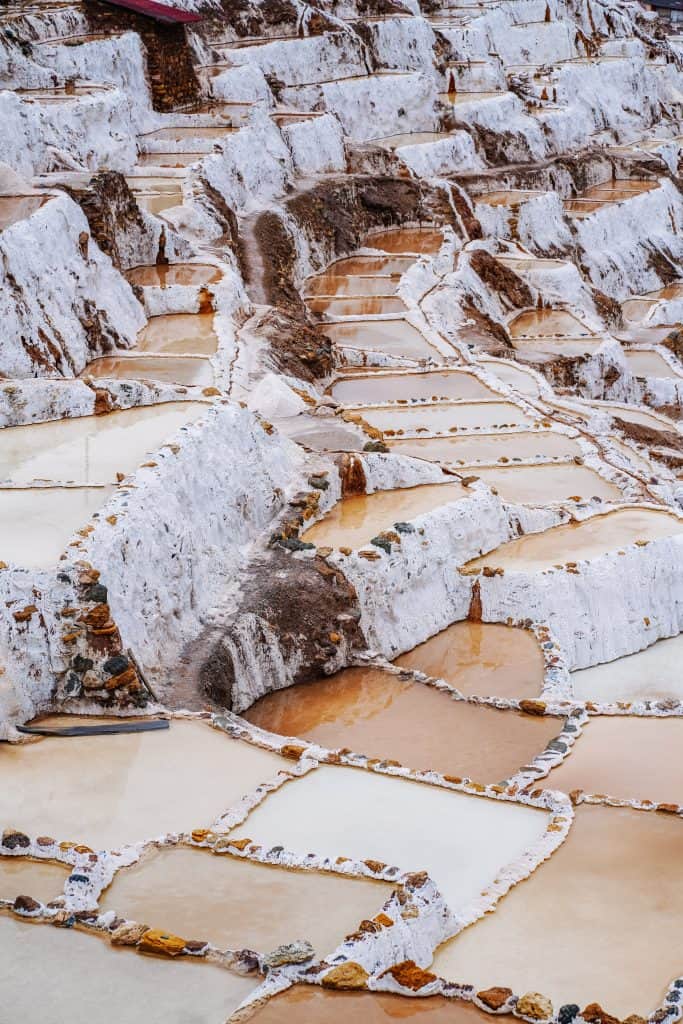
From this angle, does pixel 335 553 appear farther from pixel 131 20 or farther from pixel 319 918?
pixel 131 20

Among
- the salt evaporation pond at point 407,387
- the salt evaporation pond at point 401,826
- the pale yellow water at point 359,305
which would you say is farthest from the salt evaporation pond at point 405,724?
the pale yellow water at point 359,305

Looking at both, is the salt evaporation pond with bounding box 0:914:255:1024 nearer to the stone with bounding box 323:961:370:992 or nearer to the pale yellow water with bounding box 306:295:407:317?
the stone with bounding box 323:961:370:992

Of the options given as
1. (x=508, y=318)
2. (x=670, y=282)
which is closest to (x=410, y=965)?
(x=508, y=318)

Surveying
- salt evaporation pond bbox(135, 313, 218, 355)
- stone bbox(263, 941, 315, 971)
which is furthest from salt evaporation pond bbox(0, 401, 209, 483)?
stone bbox(263, 941, 315, 971)

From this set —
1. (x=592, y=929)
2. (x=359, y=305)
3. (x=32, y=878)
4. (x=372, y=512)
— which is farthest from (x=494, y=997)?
(x=359, y=305)

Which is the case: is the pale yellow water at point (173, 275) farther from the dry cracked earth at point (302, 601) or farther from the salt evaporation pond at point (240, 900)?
the salt evaporation pond at point (240, 900)

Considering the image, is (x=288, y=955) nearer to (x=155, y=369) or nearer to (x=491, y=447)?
(x=491, y=447)
